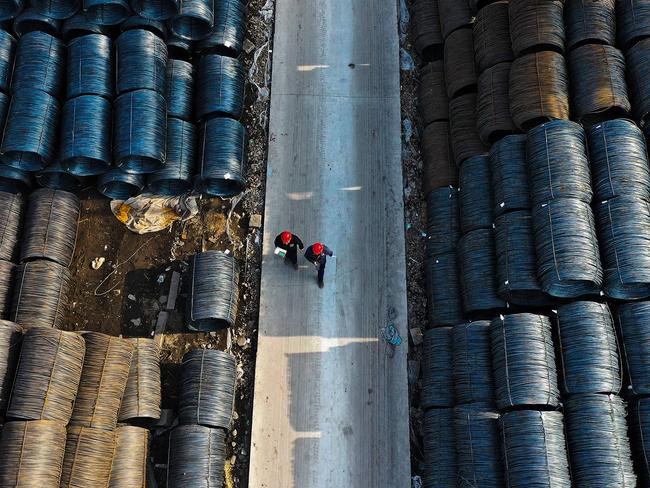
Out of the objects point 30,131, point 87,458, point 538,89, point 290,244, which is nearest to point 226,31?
point 30,131

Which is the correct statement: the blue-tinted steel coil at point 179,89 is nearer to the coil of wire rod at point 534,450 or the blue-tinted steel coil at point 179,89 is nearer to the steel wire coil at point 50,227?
the steel wire coil at point 50,227

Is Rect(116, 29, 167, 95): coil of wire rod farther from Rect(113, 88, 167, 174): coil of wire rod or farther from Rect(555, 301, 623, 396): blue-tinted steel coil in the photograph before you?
Rect(555, 301, 623, 396): blue-tinted steel coil

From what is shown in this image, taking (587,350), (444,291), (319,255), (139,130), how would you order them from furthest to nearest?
1. (139,130)
2. (444,291)
3. (319,255)
4. (587,350)

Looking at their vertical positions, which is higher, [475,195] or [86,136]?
[86,136]

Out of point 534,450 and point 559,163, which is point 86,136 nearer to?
point 559,163

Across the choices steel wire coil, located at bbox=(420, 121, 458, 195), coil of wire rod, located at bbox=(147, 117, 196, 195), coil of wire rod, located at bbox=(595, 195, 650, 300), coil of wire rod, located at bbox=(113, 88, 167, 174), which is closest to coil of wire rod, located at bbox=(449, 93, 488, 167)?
steel wire coil, located at bbox=(420, 121, 458, 195)

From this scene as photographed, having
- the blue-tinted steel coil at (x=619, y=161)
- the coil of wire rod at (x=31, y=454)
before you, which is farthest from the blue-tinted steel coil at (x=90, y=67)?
the blue-tinted steel coil at (x=619, y=161)
